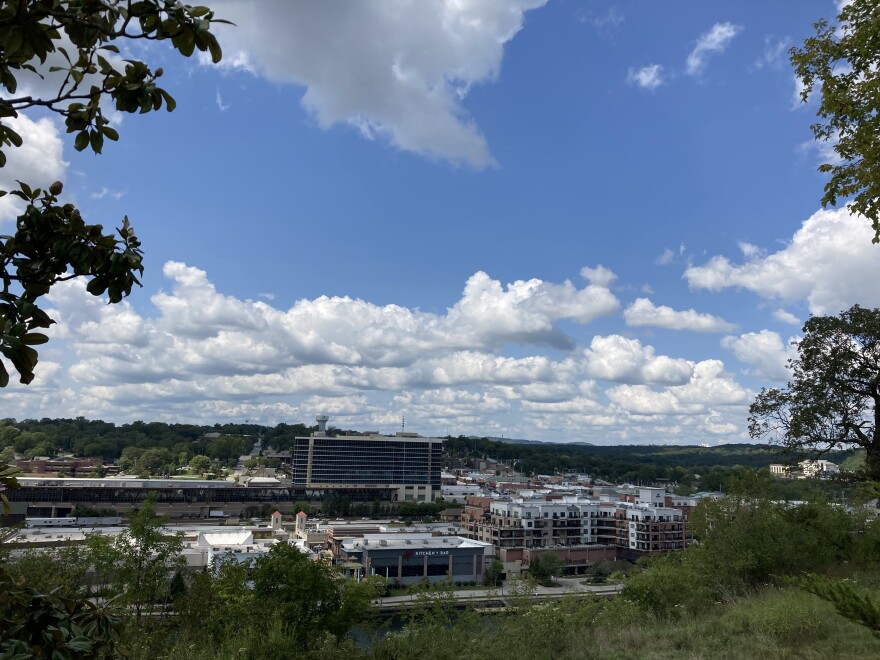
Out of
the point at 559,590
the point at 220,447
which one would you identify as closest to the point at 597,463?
the point at 220,447

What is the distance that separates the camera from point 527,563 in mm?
51375

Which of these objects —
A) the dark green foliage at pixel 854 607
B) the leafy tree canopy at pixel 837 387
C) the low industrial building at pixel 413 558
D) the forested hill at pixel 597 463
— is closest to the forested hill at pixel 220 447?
the forested hill at pixel 597 463

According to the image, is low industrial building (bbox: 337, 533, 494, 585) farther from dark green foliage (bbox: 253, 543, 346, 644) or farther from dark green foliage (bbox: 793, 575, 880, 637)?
dark green foliage (bbox: 793, 575, 880, 637)

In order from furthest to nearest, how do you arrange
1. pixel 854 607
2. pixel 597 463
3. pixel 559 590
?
pixel 597 463 → pixel 559 590 → pixel 854 607

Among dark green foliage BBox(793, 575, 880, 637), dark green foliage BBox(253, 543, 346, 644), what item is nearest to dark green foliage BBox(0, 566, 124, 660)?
dark green foliage BBox(793, 575, 880, 637)

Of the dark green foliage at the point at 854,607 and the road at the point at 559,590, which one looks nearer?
the dark green foliage at the point at 854,607

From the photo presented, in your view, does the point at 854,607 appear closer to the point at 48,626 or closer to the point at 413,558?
the point at 48,626

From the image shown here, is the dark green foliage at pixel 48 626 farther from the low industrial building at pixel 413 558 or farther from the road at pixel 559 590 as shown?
the low industrial building at pixel 413 558

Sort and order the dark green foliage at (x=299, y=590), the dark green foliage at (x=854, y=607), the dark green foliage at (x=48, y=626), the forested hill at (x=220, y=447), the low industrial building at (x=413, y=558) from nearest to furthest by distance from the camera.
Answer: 1. the dark green foliage at (x=48, y=626)
2. the dark green foliage at (x=854, y=607)
3. the dark green foliage at (x=299, y=590)
4. the low industrial building at (x=413, y=558)
5. the forested hill at (x=220, y=447)

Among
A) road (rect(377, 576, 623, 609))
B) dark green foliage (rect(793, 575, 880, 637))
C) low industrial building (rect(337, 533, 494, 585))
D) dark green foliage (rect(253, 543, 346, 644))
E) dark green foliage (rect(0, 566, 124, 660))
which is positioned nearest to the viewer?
dark green foliage (rect(0, 566, 124, 660))

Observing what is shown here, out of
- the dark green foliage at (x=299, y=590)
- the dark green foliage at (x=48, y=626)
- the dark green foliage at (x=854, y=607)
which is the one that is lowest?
the dark green foliage at (x=299, y=590)

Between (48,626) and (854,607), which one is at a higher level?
(48,626)

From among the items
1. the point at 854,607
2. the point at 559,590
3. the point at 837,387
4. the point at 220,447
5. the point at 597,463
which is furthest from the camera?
the point at 597,463

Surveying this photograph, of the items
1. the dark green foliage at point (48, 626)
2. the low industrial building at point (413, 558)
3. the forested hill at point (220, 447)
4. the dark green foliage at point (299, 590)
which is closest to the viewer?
the dark green foliage at point (48, 626)
